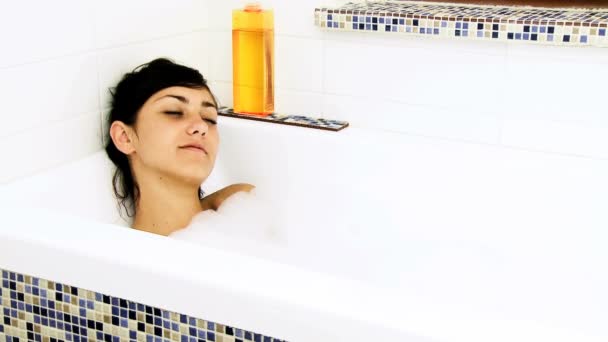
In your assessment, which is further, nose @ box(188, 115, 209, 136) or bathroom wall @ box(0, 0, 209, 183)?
nose @ box(188, 115, 209, 136)

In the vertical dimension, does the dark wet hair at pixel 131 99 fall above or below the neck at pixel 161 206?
above

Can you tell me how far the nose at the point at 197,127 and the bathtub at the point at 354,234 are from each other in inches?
8.4

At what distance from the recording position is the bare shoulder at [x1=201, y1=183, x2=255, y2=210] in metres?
1.85

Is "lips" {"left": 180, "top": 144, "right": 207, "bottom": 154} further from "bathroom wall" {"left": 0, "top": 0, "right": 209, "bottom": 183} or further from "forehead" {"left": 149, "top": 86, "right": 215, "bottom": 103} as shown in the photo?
"bathroom wall" {"left": 0, "top": 0, "right": 209, "bottom": 183}

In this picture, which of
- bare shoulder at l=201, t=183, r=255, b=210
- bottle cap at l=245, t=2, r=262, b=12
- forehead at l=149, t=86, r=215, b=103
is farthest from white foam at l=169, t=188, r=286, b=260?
bottle cap at l=245, t=2, r=262, b=12

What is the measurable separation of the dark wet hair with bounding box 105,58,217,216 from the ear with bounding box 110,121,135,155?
0.01 m

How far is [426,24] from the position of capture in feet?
Result: 5.78

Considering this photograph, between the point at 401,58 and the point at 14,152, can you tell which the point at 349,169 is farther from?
the point at 14,152

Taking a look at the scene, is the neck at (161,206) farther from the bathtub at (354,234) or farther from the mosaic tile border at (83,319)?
the mosaic tile border at (83,319)

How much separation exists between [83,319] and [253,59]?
970mm

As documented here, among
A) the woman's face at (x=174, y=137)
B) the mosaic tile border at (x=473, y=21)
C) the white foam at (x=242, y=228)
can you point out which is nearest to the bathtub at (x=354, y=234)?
the white foam at (x=242, y=228)

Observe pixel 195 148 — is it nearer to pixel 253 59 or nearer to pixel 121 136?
pixel 121 136

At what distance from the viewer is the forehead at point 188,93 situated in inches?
67.8

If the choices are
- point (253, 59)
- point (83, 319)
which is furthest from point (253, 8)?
point (83, 319)
